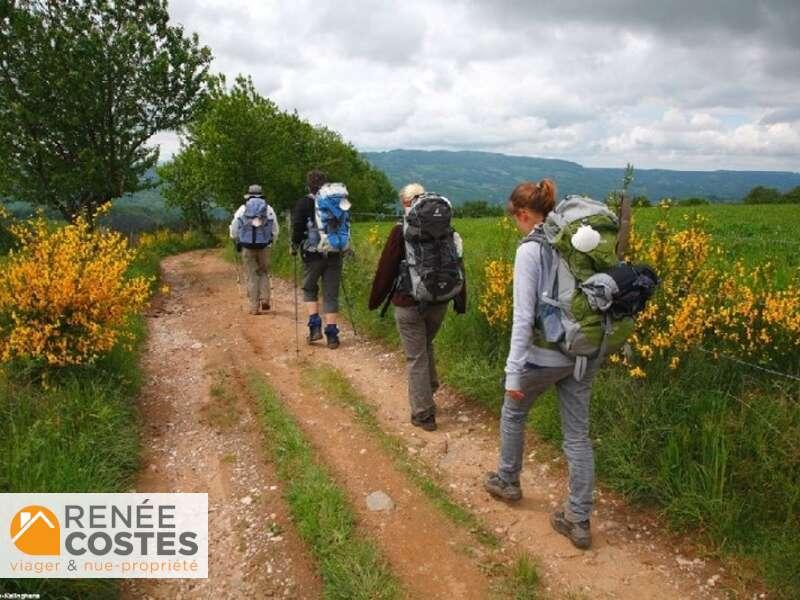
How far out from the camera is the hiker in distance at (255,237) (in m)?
10.2

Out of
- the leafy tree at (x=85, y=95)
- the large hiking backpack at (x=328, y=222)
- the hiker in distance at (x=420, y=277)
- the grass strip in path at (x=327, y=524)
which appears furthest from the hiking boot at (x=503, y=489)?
the leafy tree at (x=85, y=95)

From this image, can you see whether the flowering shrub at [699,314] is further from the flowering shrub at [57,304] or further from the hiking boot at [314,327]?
the flowering shrub at [57,304]

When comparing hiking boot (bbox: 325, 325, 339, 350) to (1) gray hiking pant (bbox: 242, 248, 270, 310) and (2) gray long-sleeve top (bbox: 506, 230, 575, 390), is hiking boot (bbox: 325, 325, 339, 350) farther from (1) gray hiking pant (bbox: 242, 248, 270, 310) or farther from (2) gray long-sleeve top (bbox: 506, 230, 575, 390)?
(2) gray long-sleeve top (bbox: 506, 230, 575, 390)

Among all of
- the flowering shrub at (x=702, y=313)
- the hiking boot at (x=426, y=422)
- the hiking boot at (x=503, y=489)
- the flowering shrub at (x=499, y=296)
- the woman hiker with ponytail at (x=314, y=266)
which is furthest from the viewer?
the woman hiker with ponytail at (x=314, y=266)

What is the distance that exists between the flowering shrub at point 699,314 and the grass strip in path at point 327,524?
281 centimetres

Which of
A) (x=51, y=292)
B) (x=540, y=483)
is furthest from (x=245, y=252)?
(x=540, y=483)

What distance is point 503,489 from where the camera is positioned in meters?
4.62

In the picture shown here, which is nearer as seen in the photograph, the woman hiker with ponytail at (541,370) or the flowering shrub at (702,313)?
the woman hiker with ponytail at (541,370)

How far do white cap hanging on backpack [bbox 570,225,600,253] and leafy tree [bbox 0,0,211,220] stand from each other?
45.9 feet

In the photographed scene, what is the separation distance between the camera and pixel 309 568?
391 cm

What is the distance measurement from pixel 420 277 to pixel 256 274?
6199mm

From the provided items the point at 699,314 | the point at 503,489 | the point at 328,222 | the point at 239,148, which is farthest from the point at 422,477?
the point at 239,148

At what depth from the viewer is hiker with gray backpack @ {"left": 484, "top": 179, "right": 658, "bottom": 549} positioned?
11.6 feet

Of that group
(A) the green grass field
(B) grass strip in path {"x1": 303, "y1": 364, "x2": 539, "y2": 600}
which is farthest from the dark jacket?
(A) the green grass field
